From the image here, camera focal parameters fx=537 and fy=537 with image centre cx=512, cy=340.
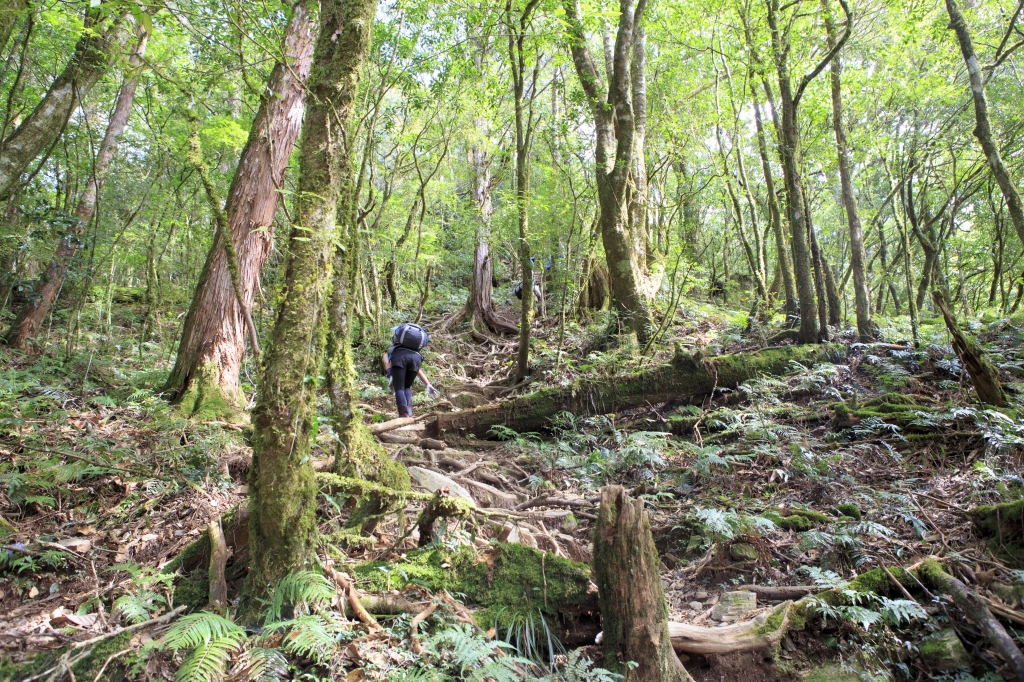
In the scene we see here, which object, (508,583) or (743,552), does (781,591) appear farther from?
(508,583)

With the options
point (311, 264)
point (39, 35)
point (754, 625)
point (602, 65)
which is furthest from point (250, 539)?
point (602, 65)

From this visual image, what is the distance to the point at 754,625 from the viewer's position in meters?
3.12

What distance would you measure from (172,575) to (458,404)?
208 inches

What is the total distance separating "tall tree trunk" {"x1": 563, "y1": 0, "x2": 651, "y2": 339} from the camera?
9344 millimetres

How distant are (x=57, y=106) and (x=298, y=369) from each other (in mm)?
6179

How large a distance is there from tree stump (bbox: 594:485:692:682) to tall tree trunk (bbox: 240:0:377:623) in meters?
1.60

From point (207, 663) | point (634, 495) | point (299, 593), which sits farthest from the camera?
point (634, 495)

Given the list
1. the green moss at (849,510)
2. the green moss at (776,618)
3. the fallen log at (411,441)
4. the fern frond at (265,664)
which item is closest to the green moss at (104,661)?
the fern frond at (265,664)

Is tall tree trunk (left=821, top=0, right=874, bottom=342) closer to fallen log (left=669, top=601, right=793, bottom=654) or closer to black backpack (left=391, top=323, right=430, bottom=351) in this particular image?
black backpack (left=391, top=323, right=430, bottom=351)

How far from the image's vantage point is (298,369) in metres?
2.77

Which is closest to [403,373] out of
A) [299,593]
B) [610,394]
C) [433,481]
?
[433,481]

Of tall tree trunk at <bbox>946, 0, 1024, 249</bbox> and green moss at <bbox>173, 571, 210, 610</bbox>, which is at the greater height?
tall tree trunk at <bbox>946, 0, 1024, 249</bbox>

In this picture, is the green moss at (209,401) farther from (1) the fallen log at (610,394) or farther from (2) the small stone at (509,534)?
(2) the small stone at (509,534)

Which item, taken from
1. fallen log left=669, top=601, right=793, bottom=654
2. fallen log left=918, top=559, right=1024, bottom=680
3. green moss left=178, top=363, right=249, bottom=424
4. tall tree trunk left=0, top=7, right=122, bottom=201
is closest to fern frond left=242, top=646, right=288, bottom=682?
fallen log left=669, top=601, right=793, bottom=654
